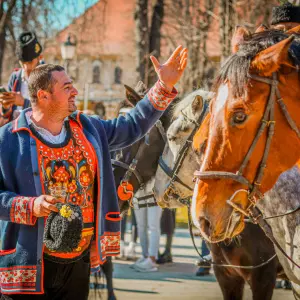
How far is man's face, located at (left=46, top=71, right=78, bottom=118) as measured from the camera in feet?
12.9

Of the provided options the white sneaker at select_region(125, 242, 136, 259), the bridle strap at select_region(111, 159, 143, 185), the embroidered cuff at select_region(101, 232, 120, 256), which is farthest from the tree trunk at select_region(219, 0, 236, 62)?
the embroidered cuff at select_region(101, 232, 120, 256)

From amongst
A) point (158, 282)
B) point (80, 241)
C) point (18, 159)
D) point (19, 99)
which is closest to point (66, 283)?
point (80, 241)

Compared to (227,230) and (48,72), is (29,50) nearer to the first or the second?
(48,72)

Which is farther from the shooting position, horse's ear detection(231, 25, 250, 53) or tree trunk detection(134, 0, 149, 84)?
tree trunk detection(134, 0, 149, 84)

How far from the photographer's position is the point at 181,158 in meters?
5.63

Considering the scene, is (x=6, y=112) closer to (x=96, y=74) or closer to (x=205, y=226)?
(x=205, y=226)

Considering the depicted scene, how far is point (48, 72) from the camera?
3967 millimetres

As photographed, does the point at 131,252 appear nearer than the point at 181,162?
No

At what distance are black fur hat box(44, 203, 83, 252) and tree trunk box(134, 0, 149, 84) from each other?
38.5 ft

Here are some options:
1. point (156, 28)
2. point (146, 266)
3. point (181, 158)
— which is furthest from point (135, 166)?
point (156, 28)

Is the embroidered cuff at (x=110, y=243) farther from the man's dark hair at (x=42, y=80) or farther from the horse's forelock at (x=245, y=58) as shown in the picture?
the horse's forelock at (x=245, y=58)

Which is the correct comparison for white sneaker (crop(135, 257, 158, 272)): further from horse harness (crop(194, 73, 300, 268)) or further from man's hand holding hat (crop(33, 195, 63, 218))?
horse harness (crop(194, 73, 300, 268))

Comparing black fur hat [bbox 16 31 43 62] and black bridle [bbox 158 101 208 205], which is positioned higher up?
black fur hat [bbox 16 31 43 62]

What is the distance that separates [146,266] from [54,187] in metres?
5.91
